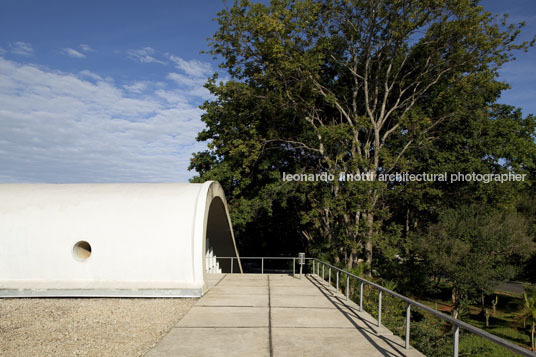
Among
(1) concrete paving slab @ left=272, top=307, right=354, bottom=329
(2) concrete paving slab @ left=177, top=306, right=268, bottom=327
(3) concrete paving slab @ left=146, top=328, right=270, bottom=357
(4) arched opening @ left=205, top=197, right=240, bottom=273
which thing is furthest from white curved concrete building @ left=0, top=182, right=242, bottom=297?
(4) arched opening @ left=205, top=197, right=240, bottom=273

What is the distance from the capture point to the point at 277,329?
719 cm

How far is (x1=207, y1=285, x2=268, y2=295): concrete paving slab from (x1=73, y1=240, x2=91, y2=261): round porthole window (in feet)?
13.1

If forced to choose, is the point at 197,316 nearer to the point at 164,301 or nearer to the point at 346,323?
the point at 164,301

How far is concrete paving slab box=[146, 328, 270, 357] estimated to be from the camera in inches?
232

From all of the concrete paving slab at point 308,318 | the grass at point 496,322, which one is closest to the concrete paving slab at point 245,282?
the concrete paving slab at point 308,318

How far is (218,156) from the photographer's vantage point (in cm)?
2391

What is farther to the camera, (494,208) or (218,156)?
(218,156)

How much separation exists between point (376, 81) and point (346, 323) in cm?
1610

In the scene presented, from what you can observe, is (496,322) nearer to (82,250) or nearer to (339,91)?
(339,91)

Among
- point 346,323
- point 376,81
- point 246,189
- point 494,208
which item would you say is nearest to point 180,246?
point 346,323

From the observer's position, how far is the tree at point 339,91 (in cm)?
1848

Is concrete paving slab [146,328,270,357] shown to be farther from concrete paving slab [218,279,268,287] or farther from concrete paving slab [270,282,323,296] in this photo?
concrete paving slab [218,279,268,287]

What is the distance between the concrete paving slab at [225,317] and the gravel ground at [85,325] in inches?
12.3

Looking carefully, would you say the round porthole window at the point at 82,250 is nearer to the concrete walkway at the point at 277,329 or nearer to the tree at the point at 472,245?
the concrete walkway at the point at 277,329
